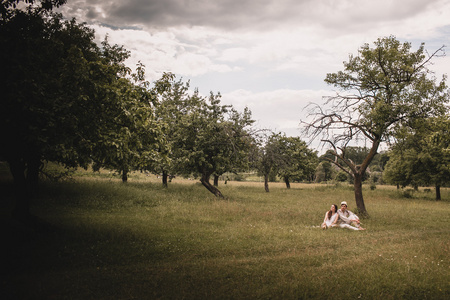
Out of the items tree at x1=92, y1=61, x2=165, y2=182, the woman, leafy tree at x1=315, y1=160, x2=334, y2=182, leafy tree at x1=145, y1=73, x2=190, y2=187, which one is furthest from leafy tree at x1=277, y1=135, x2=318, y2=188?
leafy tree at x1=315, y1=160, x2=334, y2=182

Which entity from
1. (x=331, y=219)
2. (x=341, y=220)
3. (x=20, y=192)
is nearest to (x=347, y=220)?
(x=341, y=220)

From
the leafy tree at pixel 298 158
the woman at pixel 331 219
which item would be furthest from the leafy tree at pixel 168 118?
the leafy tree at pixel 298 158

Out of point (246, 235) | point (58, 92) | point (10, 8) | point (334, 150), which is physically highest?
point (10, 8)

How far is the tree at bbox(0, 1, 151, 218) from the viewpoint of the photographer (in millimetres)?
7707

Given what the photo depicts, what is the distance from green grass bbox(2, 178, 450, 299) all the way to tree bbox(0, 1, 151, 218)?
11.2ft

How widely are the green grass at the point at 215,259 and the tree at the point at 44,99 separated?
3.42 m

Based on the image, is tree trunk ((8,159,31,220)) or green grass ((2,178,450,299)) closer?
green grass ((2,178,450,299))

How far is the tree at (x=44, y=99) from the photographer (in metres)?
7.71

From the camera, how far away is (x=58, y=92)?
9102 mm

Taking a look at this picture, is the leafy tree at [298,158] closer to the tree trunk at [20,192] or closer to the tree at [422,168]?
the tree at [422,168]

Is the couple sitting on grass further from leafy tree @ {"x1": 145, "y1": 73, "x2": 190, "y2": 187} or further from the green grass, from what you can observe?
leafy tree @ {"x1": 145, "y1": 73, "x2": 190, "y2": 187}

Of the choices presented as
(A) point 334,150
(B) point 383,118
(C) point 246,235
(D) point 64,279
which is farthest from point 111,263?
(B) point 383,118

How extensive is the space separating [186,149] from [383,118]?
1787 cm

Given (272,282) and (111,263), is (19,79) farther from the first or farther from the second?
(272,282)
